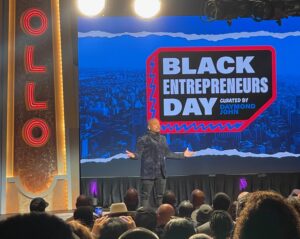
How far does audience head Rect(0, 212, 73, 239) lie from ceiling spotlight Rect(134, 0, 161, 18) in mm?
7554

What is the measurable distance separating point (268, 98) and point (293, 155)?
110cm

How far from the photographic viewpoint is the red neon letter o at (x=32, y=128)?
8.34m

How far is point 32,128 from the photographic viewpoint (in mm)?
8367

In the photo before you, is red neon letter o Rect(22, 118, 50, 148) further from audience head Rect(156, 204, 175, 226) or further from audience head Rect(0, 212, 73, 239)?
audience head Rect(0, 212, 73, 239)

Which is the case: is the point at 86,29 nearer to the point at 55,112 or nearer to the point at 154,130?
the point at 55,112

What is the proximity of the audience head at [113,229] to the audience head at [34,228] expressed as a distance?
1562 millimetres

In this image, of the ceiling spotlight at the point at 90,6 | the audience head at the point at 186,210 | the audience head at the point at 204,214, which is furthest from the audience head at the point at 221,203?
the ceiling spotlight at the point at 90,6

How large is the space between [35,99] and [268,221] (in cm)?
724

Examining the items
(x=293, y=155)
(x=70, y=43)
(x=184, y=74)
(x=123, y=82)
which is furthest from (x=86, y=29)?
(x=293, y=155)

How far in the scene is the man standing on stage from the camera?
294 inches

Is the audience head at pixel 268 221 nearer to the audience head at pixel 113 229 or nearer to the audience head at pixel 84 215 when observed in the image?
the audience head at pixel 113 229

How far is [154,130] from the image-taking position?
297 inches

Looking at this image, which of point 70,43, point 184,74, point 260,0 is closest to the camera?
point 260,0

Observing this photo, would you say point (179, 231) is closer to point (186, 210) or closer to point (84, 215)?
point (84, 215)
